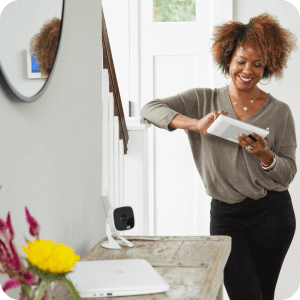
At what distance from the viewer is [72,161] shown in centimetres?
114

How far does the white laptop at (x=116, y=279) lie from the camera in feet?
2.57

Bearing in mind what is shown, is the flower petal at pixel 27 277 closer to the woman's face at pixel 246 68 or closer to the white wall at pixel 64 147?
the white wall at pixel 64 147

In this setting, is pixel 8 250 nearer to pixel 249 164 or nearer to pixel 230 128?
pixel 230 128

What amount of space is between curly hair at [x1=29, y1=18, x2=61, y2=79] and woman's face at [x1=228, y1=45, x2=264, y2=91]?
0.91 meters

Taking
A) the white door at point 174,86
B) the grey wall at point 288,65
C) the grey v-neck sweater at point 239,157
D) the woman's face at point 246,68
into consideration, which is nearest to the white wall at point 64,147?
the grey v-neck sweater at point 239,157

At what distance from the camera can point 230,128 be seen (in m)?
1.49

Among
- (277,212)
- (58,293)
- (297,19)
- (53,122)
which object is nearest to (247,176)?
(277,212)

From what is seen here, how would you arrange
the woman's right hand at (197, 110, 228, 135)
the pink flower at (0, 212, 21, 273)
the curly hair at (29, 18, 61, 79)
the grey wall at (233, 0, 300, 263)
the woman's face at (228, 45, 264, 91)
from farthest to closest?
the grey wall at (233, 0, 300, 263) < the woman's face at (228, 45, 264, 91) < the woman's right hand at (197, 110, 228, 135) < the curly hair at (29, 18, 61, 79) < the pink flower at (0, 212, 21, 273)

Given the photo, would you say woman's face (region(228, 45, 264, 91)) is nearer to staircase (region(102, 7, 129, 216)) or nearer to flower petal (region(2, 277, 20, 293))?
staircase (region(102, 7, 129, 216))

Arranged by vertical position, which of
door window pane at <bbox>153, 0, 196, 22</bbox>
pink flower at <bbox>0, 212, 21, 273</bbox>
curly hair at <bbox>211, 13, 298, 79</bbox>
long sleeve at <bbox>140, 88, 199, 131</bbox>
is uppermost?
door window pane at <bbox>153, 0, 196, 22</bbox>

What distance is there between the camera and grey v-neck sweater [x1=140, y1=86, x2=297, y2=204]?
1648 millimetres

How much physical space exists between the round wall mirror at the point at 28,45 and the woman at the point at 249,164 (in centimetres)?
78

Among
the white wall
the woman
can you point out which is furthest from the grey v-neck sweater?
the white wall

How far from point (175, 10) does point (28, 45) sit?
7.29ft
